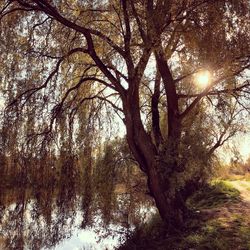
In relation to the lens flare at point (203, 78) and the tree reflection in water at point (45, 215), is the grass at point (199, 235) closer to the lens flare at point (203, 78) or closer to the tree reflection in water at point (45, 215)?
the tree reflection in water at point (45, 215)

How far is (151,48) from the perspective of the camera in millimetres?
7906

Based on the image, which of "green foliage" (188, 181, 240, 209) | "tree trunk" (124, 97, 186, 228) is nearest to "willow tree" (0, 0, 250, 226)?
"tree trunk" (124, 97, 186, 228)

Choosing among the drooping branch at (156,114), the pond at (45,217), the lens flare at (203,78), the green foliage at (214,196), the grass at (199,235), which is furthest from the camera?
the green foliage at (214,196)

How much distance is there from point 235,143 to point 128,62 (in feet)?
30.2

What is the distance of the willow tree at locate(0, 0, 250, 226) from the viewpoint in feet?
26.2

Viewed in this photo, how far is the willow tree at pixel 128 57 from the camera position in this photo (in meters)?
7.98

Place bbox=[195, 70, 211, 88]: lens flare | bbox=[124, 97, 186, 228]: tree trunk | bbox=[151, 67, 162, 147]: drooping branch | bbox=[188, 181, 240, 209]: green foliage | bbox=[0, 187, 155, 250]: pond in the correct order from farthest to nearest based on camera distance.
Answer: bbox=[188, 181, 240, 209]: green foliage < bbox=[151, 67, 162, 147]: drooping branch < bbox=[195, 70, 211, 88]: lens flare < bbox=[124, 97, 186, 228]: tree trunk < bbox=[0, 187, 155, 250]: pond

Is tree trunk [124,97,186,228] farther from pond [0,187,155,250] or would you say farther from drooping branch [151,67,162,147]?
pond [0,187,155,250]

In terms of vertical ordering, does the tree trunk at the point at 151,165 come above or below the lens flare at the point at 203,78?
below

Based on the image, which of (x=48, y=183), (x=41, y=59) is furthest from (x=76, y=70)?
(x=48, y=183)

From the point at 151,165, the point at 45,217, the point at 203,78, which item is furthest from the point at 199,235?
the point at 203,78

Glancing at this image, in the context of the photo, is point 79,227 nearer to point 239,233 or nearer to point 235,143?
point 239,233

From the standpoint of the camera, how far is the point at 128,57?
8.34 metres

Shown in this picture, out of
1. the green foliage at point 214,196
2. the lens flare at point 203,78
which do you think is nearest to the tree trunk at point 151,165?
the lens flare at point 203,78
